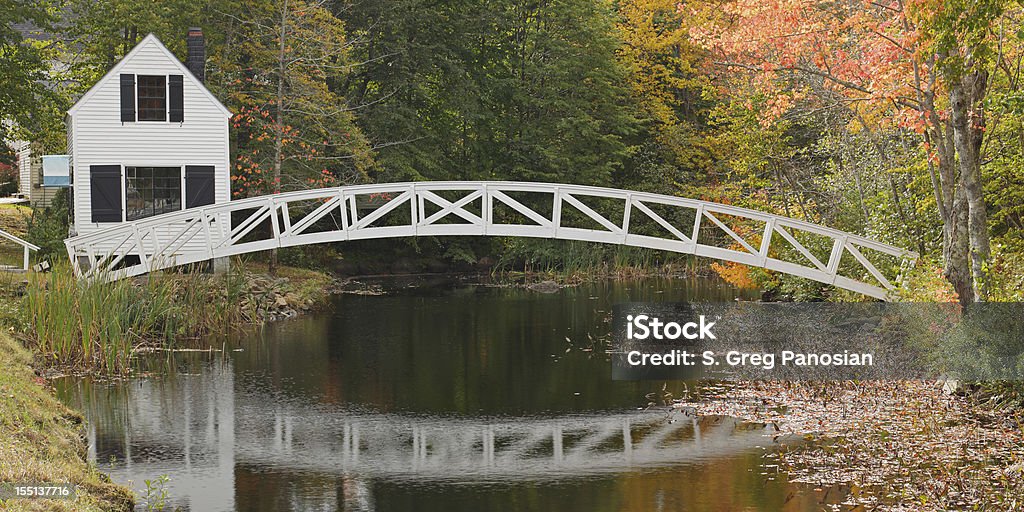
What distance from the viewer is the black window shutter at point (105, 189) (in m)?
24.3

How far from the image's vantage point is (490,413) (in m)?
15.0

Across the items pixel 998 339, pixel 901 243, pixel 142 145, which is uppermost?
pixel 142 145

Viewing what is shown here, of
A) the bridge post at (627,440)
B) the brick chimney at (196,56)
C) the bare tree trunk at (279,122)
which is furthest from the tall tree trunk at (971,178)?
the bare tree trunk at (279,122)

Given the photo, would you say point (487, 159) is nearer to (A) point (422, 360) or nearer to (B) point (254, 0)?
(B) point (254, 0)

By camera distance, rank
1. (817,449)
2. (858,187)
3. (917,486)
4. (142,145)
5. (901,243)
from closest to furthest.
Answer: (917,486)
(817,449)
(901,243)
(858,187)
(142,145)

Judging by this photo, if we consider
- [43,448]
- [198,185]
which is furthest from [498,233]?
[43,448]

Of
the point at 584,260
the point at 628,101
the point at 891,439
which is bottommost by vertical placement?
the point at 891,439

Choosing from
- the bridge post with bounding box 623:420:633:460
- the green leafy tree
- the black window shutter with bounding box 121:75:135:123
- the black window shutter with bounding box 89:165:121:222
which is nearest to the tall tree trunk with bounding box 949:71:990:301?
the bridge post with bounding box 623:420:633:460

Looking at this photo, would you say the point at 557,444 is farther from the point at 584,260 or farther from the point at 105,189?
the point at 584,260

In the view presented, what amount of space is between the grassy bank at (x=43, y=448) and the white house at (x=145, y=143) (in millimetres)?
11040

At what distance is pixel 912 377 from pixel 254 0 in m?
20.8

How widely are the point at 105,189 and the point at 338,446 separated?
13.8 m

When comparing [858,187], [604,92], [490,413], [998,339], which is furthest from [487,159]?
[998,339]

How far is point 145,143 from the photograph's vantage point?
2462 cm
